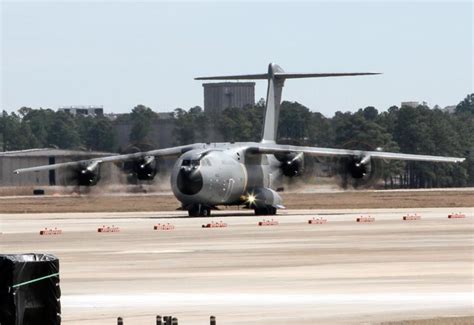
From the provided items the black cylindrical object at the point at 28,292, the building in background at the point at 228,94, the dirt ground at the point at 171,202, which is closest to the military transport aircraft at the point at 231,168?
the dirt ground at the point at 171,202

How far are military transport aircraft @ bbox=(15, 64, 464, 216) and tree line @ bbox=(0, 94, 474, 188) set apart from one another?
2.91 meters

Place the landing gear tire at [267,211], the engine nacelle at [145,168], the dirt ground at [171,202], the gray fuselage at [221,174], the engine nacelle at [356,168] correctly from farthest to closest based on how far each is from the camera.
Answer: the dirt ground at [171,202] < the engine nacelle at [145,168] < the landing gear tire at [267,211] < the engine nacelle at [356,168] < the gray fuselage at [221,174]

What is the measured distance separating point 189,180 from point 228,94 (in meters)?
74.6

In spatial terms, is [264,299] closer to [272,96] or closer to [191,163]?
[191,163]

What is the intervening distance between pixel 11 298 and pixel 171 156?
6610 cm

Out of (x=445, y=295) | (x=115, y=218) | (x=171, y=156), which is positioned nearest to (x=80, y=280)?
(x=445, y=295)

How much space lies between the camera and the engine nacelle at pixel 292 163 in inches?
3184

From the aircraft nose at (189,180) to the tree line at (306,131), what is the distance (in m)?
10.3

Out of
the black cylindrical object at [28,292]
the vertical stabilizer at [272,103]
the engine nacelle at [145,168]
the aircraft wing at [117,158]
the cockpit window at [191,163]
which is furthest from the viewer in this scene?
the vertical stabilizer at [272,103]

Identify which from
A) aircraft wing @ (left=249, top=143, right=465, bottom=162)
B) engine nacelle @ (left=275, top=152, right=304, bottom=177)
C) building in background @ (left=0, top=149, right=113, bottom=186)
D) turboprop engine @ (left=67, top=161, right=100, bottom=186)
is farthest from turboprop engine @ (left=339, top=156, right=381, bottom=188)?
building in background @ (left=0, top=149, right=113, bottom=186)

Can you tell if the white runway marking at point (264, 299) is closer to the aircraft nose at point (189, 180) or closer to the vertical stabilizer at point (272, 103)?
the aircraft nose at point (189, 180)

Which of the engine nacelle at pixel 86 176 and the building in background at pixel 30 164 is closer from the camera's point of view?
the engine nacelle at pixel 86 176

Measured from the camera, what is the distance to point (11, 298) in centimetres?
1931

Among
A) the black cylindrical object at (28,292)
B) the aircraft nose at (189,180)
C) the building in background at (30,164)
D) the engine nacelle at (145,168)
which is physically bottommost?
the black cylindrical object at (28,292)
